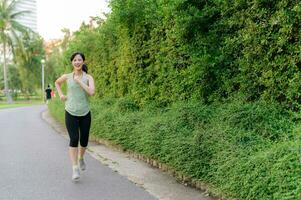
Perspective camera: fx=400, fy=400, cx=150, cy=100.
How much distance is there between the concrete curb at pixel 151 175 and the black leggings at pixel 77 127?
92 cm

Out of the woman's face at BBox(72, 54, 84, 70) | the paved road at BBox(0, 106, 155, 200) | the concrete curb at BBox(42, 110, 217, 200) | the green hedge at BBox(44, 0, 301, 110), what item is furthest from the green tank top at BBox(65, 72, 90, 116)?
the green hedge at BBox(44, 0, 301, 110)

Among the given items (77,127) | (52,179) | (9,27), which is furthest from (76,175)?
(9,27)

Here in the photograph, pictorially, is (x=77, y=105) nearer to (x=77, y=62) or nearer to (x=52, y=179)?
(x=77, y=62)

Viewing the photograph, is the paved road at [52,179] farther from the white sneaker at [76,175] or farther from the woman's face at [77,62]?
the woman's face at [77,62]

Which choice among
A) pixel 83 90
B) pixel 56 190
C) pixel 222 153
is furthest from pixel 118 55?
pixel 222 153

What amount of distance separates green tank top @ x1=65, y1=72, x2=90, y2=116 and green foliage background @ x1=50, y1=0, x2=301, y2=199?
1.35 m

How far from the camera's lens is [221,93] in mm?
6359

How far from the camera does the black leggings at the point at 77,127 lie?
6242 millimetres

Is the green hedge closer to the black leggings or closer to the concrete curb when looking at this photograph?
the concrete curb

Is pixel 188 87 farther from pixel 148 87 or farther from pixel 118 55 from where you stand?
pixel 118 55

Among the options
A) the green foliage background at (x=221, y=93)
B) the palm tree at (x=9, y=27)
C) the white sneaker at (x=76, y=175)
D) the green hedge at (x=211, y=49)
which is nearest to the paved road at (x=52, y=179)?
the white sneaker at (x=76, y=175)

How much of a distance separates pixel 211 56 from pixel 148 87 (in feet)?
10.1

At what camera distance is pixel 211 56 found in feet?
20.4

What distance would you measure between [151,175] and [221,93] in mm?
1734
